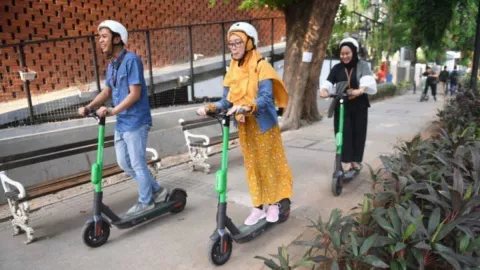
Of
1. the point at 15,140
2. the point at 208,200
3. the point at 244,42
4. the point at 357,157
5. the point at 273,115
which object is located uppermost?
the point at 244,42

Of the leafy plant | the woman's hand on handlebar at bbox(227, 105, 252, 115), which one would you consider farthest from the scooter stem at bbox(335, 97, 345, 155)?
the woman's hand on handlebar at bbox(227, 105, 252, 115)

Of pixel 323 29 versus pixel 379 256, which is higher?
pixel 323 29

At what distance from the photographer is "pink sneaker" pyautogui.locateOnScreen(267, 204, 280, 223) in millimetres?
3436

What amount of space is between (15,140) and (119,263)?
2.69 m

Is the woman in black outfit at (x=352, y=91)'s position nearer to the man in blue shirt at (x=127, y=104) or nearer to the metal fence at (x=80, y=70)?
the man in blue shirt at (x=127, y=104)

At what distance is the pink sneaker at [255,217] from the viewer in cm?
342

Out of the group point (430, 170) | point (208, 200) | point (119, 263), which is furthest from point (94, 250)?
point (430, 170)

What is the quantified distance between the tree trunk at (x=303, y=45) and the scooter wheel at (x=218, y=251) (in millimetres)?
5605

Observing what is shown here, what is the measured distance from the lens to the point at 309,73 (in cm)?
848

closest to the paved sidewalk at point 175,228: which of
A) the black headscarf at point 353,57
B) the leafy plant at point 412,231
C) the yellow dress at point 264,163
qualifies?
the yellow dress at point 264,163

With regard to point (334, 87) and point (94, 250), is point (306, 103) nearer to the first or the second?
point (334, 87)

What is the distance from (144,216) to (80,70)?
178 inches

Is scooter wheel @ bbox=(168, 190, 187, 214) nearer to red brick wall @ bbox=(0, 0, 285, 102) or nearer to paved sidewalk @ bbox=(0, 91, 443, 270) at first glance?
paved sidewalk @ bbox=(0, 91, 443, 270)

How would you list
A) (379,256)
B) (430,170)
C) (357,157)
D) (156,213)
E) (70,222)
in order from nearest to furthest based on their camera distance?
(379,256), (430,170), (156,213), (70,222), (357,157)
